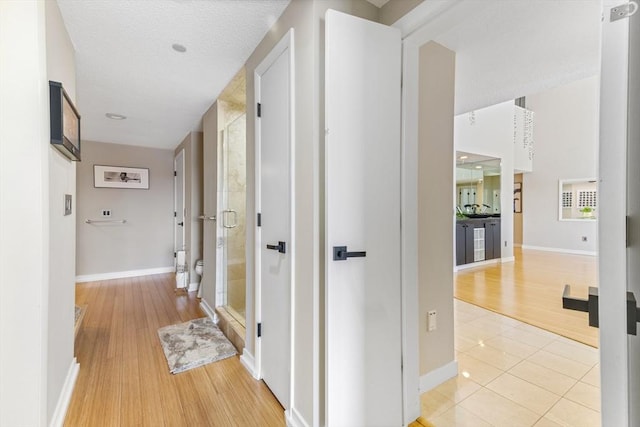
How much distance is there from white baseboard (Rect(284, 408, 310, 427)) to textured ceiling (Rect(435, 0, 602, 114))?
83.0 inches

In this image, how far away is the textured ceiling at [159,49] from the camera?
64.6 inches

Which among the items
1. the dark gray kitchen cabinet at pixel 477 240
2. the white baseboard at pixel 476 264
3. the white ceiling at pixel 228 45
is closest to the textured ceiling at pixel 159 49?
the white ceiling at pixel 228 45

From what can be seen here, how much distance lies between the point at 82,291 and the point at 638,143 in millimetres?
5598

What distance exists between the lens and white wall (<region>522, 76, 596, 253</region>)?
726cm

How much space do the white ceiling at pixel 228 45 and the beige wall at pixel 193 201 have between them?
996 millimetres

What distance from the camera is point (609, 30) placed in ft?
2.03

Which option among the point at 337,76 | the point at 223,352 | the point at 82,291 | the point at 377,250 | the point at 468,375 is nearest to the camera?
the point at 337,76

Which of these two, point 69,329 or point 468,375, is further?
point 468,375

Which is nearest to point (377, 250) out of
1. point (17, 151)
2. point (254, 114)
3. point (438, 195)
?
point (438, 195)

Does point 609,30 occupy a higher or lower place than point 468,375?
higher

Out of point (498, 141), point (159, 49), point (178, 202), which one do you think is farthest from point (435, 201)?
point (498, 141)

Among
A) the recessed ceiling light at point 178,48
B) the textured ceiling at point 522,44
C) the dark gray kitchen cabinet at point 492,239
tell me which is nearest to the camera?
the textured ceiling at point 522,44

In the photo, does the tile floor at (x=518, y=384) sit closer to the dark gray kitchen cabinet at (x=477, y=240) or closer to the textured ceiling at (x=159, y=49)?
the textured ceiling at (x=159, y=49)

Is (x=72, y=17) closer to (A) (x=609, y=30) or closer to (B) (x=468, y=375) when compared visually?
(A) (x=609, y=30)
